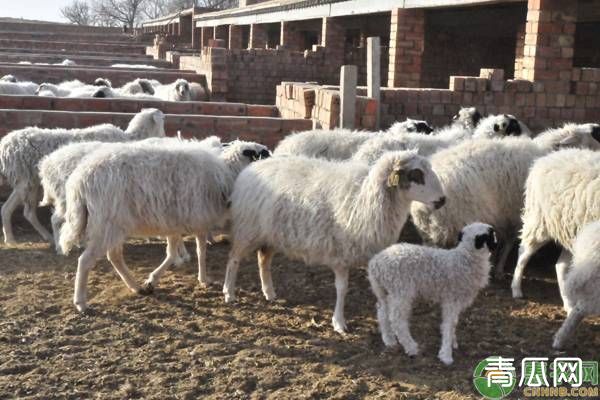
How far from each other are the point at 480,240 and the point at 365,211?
2.74 ft

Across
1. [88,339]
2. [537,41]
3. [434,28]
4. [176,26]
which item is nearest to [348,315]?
[88,339]

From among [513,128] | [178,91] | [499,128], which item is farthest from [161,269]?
[178,91]

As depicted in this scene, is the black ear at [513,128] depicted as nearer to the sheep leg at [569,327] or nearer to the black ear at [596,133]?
the black ear at [596,133]

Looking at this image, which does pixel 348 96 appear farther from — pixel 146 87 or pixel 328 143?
pixel 146 87

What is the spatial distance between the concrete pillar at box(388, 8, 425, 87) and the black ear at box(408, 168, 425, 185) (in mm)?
6643

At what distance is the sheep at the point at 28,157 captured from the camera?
23.2ft

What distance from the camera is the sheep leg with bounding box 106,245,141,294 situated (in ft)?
18.2

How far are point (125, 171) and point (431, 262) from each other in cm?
240

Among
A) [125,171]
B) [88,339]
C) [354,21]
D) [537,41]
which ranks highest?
[354,21]

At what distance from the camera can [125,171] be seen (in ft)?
17.2

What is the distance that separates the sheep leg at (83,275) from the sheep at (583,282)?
133 inches

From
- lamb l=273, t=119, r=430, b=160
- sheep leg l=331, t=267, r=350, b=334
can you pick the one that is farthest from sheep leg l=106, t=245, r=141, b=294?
lamb l=273, t=119, r=430, b=160

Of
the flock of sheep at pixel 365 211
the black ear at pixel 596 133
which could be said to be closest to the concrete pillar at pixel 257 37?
the flock of sheep at pixel 365 211

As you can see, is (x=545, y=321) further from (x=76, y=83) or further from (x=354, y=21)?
(x=354, y=21)
